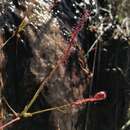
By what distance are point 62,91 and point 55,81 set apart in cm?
7

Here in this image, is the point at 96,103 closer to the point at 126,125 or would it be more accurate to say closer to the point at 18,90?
Result: the point at 126,125

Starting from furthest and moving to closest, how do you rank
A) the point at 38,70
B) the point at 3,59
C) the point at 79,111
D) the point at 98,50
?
1. the point at 98,50
2. the point at 79,111
3. the point at 38,70
4. the point at 3,59

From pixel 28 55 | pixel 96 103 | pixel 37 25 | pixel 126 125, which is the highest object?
pixel 37 25

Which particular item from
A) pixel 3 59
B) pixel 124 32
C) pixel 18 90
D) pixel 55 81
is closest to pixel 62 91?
pixel 55 81

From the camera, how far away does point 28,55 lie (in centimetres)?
191

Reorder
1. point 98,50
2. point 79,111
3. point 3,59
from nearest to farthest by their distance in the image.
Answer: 1. point 3,59
2. point 79,111
3. point 98,50

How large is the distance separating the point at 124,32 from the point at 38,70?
61 cm

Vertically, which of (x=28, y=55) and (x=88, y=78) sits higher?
(x=28, y=55)

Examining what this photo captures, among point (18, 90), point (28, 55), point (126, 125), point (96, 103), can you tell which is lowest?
point (126, 125)

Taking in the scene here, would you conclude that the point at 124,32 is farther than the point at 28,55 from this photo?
Yes

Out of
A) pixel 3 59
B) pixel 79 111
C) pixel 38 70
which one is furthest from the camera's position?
pixel 79 111

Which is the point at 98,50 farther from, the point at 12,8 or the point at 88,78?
the point at 12,8

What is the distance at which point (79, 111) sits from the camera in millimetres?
2092

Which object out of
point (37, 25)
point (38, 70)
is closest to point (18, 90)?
point (38, 70)
